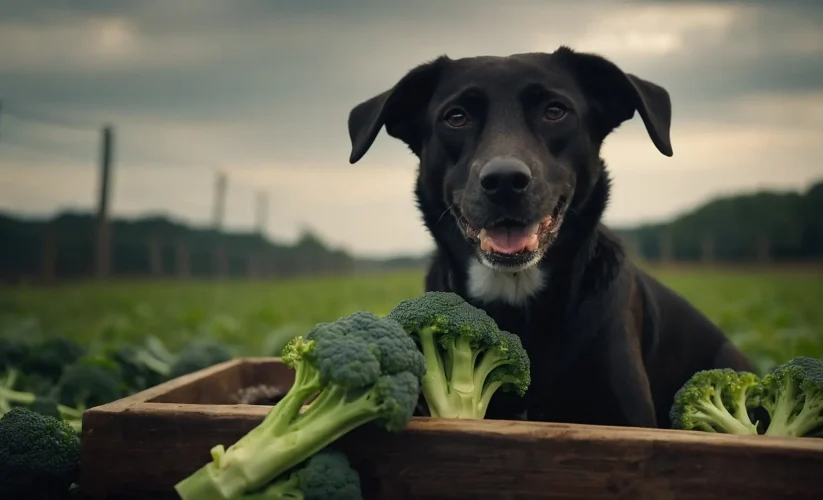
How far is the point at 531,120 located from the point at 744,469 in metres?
1.74

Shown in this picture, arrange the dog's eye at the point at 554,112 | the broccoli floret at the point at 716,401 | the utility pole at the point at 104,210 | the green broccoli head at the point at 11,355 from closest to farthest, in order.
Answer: the broccoli floret at the point at 716,401, the dog's eye at the point at 554,112, the green broccoli head at the point at 11,355, the utility pole at the point at 104,210

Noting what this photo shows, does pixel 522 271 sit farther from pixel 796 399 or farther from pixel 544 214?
pixel 796 399

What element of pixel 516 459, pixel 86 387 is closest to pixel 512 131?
pixel 516 459

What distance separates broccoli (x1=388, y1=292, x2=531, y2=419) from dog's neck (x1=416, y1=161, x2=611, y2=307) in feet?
2.60

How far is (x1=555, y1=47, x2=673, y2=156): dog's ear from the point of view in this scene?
354 cm

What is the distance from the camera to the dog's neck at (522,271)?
3.61 m

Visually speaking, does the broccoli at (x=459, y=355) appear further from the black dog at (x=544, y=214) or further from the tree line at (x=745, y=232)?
the tree line at (x=745, y=232)

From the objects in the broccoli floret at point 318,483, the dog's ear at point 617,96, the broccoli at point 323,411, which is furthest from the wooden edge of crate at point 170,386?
the dog's ear at point 617,96

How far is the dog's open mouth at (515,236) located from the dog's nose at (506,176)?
200mm

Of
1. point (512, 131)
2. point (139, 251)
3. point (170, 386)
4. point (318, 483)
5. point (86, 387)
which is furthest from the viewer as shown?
Result: point (139, 251)

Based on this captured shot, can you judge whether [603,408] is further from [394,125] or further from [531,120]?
[394,125]

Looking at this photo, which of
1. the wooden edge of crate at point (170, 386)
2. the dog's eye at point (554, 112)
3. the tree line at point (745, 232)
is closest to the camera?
the wooden edge of crate at point (170, 386)

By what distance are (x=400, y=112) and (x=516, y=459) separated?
7.01ft

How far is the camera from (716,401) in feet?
10.4
